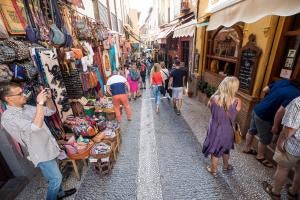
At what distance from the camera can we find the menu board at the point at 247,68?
3.38 m

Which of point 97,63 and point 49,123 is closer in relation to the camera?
point 49,123

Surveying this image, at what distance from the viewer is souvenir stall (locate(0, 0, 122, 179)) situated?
227 centimetres

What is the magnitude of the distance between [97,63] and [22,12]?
3.04m

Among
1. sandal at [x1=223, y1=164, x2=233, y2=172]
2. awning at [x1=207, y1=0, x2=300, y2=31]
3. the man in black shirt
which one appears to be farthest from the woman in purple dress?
the man in black shirt

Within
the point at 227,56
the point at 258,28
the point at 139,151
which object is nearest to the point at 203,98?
the point at 227,56

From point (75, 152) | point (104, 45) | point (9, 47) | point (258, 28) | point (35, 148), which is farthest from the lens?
point (104, 45)

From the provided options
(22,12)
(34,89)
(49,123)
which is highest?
(22,12)

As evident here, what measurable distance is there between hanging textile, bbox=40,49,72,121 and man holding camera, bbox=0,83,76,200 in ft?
3.93

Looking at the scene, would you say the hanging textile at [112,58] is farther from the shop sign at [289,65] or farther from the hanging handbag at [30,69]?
the shop sign at [289,65]

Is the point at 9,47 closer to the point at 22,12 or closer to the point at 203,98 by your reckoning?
the point at 22,12

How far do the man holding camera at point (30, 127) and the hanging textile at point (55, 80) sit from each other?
1.20m

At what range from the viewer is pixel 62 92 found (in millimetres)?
3271

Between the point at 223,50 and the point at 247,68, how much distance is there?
188cm

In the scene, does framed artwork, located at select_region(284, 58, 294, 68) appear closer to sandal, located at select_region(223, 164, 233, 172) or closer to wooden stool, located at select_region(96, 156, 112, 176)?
sandal, located at select_region(223, 164, 233, 172)
